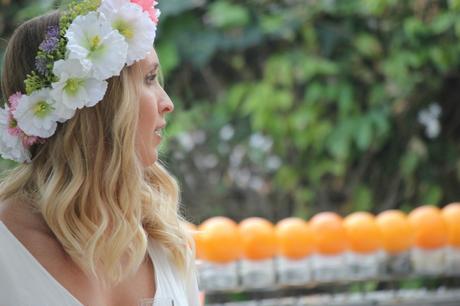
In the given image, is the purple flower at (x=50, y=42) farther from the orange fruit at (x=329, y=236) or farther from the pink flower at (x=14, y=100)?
the orange fruit at (x=329, y=236)

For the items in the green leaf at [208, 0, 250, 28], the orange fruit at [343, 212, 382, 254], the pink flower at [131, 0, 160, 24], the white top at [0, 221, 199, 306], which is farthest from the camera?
the green leaf at [208, 0, 250, 28]

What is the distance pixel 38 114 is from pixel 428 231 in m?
2.26

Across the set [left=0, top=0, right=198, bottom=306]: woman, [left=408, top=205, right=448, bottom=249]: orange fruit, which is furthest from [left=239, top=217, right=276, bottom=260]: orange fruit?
[left=0, top=0, right=198, bottom=306]: woman

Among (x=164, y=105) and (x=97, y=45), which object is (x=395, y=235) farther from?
(x=97, y=45)

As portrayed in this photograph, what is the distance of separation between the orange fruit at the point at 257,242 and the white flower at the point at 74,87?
1.81 m

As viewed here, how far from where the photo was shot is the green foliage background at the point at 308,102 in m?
5.32

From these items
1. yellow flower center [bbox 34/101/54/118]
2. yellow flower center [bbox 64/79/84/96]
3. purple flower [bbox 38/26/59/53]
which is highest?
purple flower [bbox 38/26/59/53]

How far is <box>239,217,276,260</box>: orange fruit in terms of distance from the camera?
351cm

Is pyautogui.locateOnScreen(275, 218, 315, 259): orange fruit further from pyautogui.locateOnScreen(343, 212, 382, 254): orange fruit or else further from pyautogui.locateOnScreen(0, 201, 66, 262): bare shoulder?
pyautogui.locateOnScreen(0, 201, 66, 262): bare shoulder

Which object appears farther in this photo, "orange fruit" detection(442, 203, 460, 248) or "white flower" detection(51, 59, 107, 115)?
"orange fruit" detection(442, 203, 460, 248)

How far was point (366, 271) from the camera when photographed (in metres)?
3.70

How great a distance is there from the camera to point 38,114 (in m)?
1.78

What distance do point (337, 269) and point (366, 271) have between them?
12 cm

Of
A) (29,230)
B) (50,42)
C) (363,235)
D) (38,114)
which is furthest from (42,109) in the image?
(363,235)
